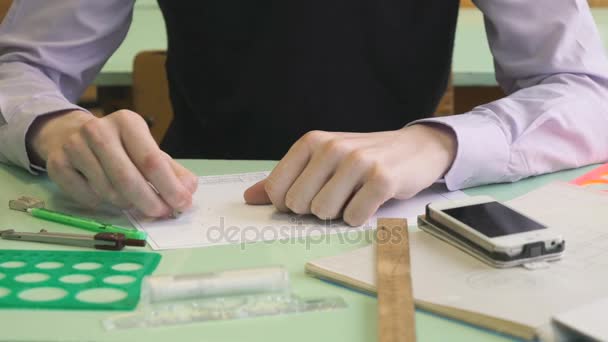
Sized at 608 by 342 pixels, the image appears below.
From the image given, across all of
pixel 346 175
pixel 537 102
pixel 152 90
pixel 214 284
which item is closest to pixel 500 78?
pixel 537 102

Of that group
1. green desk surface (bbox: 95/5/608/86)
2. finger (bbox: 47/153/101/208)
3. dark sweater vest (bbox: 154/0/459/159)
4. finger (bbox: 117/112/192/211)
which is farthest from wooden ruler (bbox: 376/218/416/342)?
green desk surface (bbox: 95/5/608/86)

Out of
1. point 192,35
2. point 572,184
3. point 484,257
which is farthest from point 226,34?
point 484,257

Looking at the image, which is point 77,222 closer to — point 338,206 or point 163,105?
point 338,206

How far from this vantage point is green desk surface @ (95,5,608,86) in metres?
1.73

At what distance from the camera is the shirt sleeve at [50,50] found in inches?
40.6

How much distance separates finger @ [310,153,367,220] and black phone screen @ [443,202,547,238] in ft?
0.35

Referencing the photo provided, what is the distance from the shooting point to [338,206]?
785 mm

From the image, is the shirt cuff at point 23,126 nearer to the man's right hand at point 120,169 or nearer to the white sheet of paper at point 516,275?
the man's right hand at point 120,169

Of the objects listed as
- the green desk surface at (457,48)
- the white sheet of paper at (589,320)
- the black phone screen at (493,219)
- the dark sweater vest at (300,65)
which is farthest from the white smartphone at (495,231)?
the green desk surface at (457,48)

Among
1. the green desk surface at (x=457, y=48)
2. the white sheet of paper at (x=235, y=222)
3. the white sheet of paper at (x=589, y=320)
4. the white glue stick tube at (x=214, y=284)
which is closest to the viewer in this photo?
the white sheet of paper at (x=589, y=320)

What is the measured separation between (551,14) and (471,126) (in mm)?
285

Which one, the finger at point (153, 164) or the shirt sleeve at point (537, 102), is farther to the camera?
the shirt sleeve at point (537, 102)

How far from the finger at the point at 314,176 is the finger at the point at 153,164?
12cm

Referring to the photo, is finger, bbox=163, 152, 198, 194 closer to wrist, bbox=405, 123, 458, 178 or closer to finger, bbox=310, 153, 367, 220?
finger, bbox=310, 153, 367, 220
